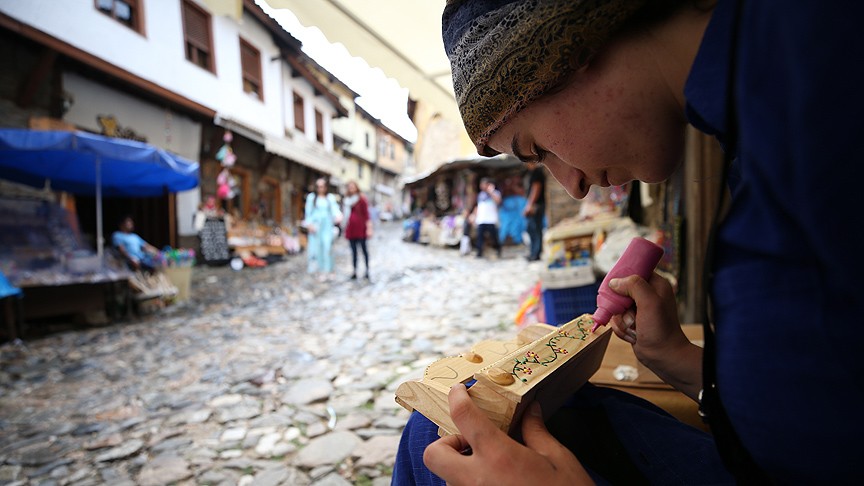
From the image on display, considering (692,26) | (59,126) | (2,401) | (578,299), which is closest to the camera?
(692,26)

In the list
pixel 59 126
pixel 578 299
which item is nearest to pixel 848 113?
pixel 578 299

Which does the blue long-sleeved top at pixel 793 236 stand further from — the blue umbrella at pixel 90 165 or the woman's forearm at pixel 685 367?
the blue umbrella at pixel 90 165

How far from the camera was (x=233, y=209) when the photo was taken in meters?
13.1

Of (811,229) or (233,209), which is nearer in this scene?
(811,229)

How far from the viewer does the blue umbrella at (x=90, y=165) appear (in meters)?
5.30

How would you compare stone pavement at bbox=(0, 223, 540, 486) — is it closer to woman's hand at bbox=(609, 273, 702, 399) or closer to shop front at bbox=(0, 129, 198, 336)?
shop front at bbox=(0, 129, 198, 336)

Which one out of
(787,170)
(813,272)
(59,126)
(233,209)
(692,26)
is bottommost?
(813,272)

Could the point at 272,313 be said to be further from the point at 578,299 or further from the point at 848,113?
the point at 848,113

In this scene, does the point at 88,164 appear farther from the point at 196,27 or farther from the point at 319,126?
the point at 319,126

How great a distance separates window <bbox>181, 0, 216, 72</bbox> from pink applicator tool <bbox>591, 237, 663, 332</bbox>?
12.4 m

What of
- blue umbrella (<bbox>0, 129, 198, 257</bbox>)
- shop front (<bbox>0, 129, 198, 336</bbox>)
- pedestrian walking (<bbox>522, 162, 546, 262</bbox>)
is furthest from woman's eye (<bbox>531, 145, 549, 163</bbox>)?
pedestrian walking (<bbox>522, 162, 546, 262</bbox>)

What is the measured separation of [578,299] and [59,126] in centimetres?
944

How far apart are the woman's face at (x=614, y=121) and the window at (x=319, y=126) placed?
63.7 feet

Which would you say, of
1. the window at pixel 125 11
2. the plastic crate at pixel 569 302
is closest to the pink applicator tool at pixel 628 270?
the plastic crate at pixel 569 302
